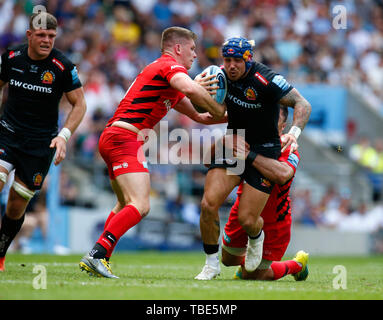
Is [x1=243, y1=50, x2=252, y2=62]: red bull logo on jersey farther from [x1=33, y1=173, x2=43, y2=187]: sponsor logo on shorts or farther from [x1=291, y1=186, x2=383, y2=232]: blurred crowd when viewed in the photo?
[x1=291, y1=186, x2=383, y2=232]: blurred crowd

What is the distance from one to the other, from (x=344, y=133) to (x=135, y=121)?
13.9 metres

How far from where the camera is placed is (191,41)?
26.7 ft

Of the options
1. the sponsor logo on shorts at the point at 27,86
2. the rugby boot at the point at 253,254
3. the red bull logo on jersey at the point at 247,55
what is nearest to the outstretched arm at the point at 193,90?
the red bull logo on jersey at the point at 247,55

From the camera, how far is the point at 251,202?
7.82 meters

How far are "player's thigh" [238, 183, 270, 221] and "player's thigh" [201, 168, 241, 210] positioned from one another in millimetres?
177

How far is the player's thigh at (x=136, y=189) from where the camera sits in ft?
24.6

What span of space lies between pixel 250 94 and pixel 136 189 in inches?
62.8

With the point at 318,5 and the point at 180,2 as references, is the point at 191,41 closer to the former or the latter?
the point at 180,2

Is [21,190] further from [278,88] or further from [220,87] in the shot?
[278,88]

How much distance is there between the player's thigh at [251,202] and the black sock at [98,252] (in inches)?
60.4

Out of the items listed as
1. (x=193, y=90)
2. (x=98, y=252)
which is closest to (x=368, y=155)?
(x=193, y=90)

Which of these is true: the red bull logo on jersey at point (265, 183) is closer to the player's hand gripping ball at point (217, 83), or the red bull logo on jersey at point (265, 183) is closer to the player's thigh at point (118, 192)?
the player's hand gripping ball at point (217, 83)
